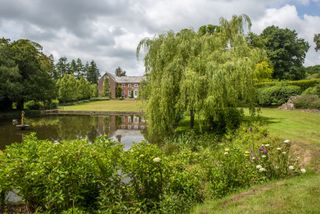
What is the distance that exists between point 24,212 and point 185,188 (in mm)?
3120

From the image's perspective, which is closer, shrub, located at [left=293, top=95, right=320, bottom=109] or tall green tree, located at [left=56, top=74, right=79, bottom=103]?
shrub, located at [left=293, top=95, right=320, bottom=109]

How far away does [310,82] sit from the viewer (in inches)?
971

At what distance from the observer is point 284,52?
39688 millimetres

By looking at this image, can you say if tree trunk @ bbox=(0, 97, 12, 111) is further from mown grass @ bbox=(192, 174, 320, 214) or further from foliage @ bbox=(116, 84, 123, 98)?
mown grass @ bbox=(192, 174, 320, 214)

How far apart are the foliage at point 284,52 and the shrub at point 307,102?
20.2 metres

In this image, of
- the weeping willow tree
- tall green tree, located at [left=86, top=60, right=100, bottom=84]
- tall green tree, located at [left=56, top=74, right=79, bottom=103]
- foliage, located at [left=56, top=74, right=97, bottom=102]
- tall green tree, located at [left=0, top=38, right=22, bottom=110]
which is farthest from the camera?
tall green tree, located at [left=86, top=60, right=100, bottom=84]

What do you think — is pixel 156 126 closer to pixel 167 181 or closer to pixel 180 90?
pixel 180 90

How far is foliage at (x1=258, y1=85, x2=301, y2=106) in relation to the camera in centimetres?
2317

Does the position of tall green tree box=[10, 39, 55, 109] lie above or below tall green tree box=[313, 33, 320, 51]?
below

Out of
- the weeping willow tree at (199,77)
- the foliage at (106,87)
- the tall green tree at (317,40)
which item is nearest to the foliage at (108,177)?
the weeping willow tree at (199,77)

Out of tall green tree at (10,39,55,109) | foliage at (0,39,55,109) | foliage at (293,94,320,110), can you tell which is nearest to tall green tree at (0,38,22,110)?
foliage at (0,39,55,109)

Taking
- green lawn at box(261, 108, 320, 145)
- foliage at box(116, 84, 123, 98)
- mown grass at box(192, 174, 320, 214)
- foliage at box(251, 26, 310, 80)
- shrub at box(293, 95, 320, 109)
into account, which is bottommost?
mown grass at box(192, 174, 320, 214)

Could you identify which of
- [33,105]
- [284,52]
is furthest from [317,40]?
[33,105]

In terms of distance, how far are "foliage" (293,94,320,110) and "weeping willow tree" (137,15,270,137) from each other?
7.12 meters
